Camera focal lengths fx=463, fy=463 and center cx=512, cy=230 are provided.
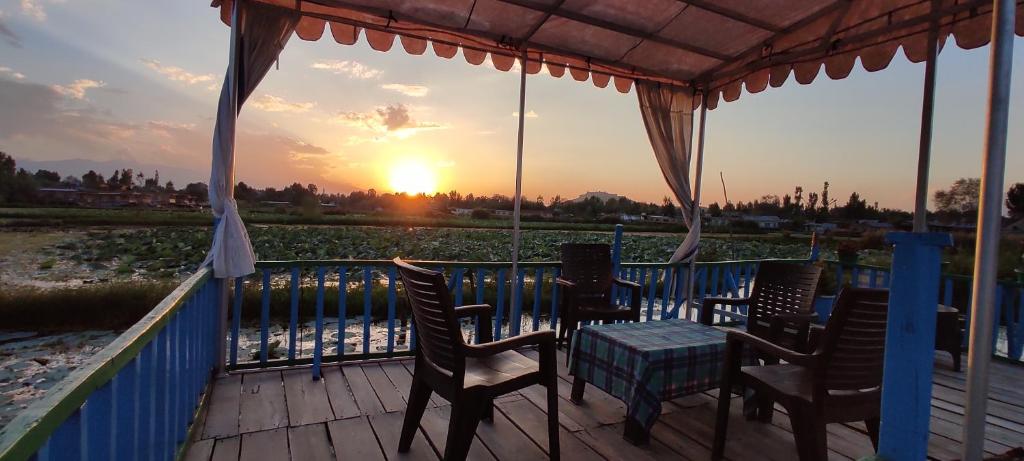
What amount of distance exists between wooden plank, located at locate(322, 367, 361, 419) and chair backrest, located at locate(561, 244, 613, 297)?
6.45 feet

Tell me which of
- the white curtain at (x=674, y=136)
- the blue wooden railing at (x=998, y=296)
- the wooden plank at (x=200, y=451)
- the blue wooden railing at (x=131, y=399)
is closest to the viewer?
the blue wooden railing at (x=131, y=399)

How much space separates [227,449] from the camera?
2.11m

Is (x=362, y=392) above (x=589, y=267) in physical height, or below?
below

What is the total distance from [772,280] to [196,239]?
2052 centimetres

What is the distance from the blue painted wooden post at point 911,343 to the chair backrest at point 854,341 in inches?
33.3

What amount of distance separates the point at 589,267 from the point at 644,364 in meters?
1.92

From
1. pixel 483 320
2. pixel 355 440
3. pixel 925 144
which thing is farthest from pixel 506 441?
pixel 925 144

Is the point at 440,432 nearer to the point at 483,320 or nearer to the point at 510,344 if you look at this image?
the point at 483,320

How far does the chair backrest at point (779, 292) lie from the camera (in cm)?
297

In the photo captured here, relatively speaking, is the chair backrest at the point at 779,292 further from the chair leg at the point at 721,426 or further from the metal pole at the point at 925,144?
the chair leg at the point at 721,426

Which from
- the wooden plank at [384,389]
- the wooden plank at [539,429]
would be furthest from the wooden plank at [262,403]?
the wooden plank at [539,429]

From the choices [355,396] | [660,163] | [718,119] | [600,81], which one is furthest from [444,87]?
[355,396]

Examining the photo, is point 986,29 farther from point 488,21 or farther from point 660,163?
point 488,21

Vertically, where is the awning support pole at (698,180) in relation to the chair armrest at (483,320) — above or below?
above
